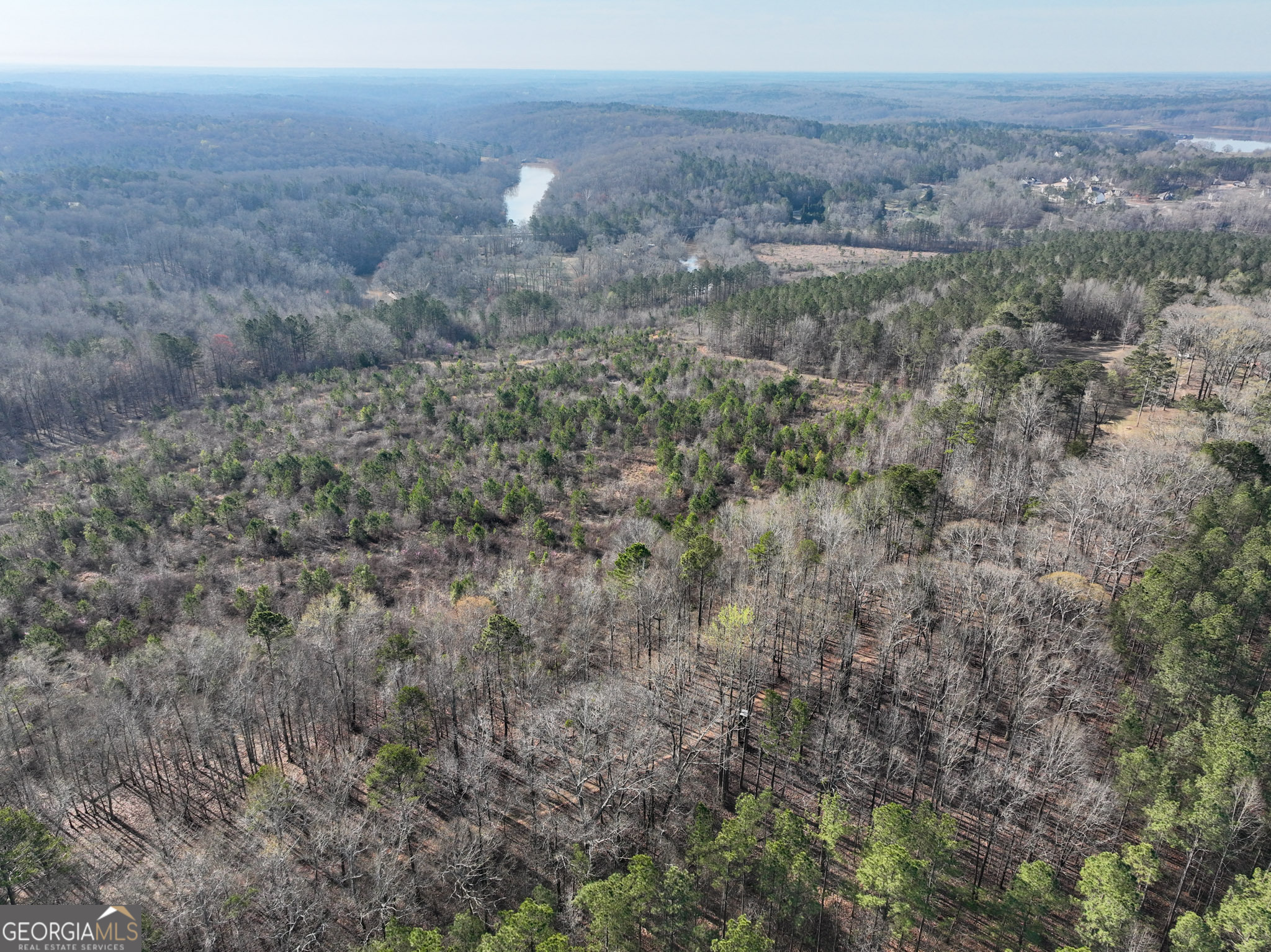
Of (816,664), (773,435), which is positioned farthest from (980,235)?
(816,664)

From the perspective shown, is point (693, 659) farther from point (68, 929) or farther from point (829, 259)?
point (829, 259)

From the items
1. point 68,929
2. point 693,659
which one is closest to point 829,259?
point 693,659

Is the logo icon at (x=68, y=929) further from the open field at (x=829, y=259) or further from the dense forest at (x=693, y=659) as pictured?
the open field at (x=829, y=259)

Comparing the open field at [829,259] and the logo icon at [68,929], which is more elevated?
the open field at [829,259]

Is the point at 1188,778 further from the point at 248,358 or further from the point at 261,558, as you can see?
the point at 248,358

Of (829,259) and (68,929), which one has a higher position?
(829,259)

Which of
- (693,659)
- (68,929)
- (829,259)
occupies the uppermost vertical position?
(829,259)

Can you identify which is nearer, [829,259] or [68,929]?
[68,929]

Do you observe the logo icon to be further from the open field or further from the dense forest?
the open field

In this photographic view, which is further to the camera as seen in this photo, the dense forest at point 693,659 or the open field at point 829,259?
the open field at point 829,259

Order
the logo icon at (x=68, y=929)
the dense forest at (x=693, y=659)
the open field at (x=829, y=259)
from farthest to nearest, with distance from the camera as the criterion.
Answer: the open field at (x=829, y=259) → the dense forest at (x=693, y=659) → the logo icon at (x=68, y=929)

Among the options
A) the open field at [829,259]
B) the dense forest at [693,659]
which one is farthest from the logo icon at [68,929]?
the open field at [829,259]
